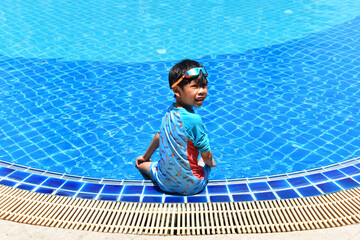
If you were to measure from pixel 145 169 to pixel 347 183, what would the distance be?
2205mm

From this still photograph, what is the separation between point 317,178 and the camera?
14.2 ft

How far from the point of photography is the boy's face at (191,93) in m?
3.47

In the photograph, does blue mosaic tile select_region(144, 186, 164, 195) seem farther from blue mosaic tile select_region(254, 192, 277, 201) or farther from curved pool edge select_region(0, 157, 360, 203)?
blue mosaic tile select_region(254, 192, 277, 201)

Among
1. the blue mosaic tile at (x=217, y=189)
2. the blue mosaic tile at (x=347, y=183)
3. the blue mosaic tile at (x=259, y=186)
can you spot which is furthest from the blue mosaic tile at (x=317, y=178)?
the blue mosaic tile at (x=217, y=189)

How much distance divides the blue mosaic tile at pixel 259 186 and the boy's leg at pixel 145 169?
1.13 meters

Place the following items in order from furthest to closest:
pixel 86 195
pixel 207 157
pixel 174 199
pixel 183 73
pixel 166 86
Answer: pixel 166 86, pixel 86 195, pixel 174 199, pixel 207 157, pixel 183 73

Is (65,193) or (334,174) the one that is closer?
(65,193)

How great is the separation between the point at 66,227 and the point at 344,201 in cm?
267

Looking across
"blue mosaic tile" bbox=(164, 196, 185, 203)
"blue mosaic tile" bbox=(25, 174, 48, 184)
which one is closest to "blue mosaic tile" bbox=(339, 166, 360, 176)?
"blue mosaic tile" bbox=(164, 196, 185, 203)

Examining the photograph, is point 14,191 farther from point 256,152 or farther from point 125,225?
point 256,152

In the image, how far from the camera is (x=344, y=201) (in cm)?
380

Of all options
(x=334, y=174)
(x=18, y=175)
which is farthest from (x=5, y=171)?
(x=334, y=174)

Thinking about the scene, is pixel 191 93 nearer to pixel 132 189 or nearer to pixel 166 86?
pixel 132 189

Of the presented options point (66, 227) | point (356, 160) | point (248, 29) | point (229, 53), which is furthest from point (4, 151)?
point (248, 29)
